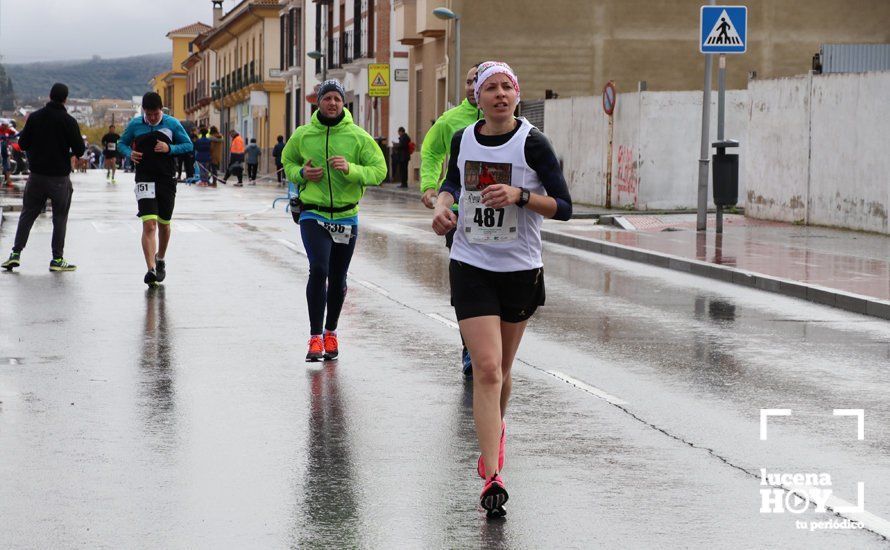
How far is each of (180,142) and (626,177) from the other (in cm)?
1551

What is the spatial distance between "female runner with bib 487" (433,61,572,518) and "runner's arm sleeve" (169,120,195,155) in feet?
28.0

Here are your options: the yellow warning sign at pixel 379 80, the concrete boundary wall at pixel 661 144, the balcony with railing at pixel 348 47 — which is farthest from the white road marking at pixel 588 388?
A: the balcony with railing at pixel 348 47

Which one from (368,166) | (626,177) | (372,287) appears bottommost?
(372,287)

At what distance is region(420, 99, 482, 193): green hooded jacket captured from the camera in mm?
8797

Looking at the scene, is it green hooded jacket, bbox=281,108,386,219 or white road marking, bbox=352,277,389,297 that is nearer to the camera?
green hooded jacket, bbox=281,108,386,219

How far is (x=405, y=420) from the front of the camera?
316 inches

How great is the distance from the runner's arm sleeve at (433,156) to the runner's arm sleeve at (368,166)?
0.92 meters

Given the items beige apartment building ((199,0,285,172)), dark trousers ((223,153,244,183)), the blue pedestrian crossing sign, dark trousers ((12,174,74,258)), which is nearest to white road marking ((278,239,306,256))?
dark trousers ((12,174,74,258))

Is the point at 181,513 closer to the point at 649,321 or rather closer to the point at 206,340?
the point at 206,340

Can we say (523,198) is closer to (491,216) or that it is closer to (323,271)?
(491,216)

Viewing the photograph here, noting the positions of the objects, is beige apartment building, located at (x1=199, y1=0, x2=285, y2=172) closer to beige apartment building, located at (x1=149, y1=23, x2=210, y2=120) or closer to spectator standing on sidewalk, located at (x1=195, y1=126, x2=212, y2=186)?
spectator standing on sidewalk, located at (x1=195, y1=126, x2=212, y2=186)

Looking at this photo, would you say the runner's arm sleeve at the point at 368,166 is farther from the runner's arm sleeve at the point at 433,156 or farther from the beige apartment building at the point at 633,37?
the beige apartment building at the point at 633,37

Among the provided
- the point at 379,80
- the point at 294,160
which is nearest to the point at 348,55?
the point at 379,80

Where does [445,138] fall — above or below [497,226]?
above
